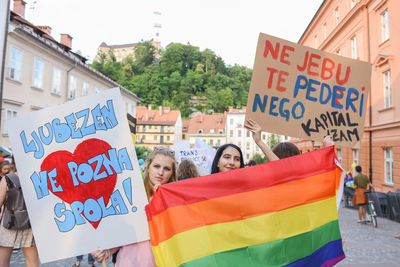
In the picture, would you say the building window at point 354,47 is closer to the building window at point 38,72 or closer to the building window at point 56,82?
the building window at point 56,82

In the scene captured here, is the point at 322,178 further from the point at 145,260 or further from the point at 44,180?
the point at 44,180

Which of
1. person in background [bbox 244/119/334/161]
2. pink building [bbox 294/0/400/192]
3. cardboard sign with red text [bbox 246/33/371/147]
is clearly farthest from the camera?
pink building [bbox 294/0/400/192]

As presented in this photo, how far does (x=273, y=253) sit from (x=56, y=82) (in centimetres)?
2468

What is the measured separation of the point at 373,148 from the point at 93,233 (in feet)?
64.6

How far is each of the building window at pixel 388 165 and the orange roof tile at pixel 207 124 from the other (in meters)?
62.1

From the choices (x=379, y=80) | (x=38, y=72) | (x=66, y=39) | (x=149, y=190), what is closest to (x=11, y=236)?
(x=149, y=190)

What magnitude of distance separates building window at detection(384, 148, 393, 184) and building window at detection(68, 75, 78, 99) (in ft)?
69.8

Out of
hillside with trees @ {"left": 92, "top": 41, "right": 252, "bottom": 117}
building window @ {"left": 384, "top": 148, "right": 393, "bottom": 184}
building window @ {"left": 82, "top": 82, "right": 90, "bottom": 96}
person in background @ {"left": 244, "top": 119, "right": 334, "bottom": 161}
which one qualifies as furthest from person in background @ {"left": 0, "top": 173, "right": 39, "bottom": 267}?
hillside with trees @ {"left": 92, "top": 41, "right": 252, "bottom": 117}

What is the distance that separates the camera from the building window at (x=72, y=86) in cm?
2612

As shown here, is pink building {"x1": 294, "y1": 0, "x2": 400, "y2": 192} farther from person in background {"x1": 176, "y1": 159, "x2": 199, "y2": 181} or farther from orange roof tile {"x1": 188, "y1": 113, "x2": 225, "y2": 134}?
orange roof tile {"x1": 188, "y1": 113, "x2": 225, "y2": 134}

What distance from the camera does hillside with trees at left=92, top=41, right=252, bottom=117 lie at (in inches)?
3782

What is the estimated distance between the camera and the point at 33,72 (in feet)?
70.4

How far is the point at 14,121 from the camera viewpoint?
Answer: 9.20 ft

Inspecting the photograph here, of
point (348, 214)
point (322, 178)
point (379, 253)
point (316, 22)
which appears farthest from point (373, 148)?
point (322, 178)
